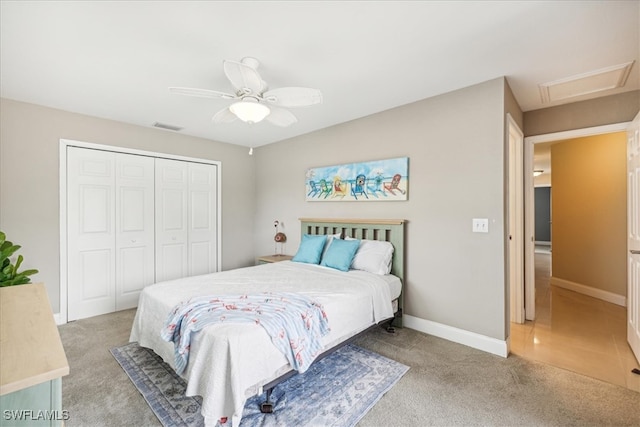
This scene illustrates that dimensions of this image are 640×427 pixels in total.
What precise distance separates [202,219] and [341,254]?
260 cm

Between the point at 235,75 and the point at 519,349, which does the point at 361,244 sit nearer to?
the point at 519,349

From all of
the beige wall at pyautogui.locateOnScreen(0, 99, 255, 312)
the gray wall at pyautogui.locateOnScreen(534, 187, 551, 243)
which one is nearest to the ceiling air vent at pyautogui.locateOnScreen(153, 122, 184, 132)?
the beige wall at pyautogui.locateOnScreen(0, 99, 255, 312)

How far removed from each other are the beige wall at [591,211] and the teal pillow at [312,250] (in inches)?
164

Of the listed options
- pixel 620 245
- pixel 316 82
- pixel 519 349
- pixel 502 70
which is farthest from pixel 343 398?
pixel 620 245

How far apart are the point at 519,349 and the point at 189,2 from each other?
3.77 metres

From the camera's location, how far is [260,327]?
170cm

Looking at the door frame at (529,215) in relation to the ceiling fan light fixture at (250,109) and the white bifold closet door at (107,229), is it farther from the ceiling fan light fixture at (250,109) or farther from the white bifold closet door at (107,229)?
the white bifold closet door at (107,229)

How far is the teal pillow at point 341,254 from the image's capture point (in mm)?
3144

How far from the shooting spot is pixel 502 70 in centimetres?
243

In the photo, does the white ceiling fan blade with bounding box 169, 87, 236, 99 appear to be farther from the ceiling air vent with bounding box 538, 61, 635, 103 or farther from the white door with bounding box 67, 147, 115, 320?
the ceiling air vent with bounding box 538, 61, 635, 103

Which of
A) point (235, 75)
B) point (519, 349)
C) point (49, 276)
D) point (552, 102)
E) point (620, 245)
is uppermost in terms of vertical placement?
point (552, 102)

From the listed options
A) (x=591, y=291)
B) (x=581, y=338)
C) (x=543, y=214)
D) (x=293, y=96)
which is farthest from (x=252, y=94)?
(x=543, y=214)

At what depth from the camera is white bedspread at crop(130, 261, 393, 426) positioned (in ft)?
5.03

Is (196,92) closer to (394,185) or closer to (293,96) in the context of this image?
(293,96)
